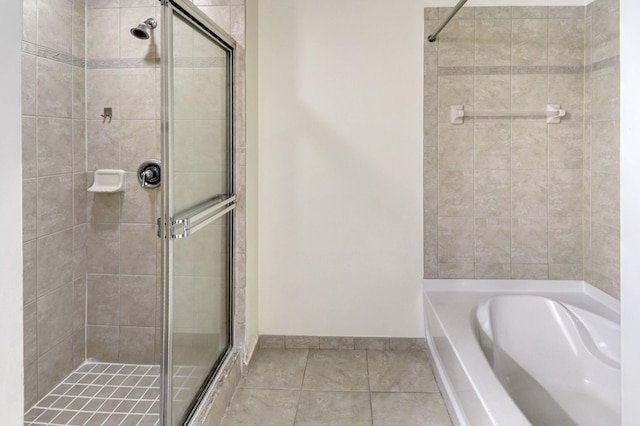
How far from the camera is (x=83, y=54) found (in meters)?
2.44

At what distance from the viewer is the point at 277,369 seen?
2.50 meters

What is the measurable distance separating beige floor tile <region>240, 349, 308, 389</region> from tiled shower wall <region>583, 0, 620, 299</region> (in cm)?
176

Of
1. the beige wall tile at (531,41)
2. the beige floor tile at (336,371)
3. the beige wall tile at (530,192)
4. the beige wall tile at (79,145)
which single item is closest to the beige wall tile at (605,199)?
the beige wall tile at (530,192)

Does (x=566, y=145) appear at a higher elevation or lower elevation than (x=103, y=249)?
higher

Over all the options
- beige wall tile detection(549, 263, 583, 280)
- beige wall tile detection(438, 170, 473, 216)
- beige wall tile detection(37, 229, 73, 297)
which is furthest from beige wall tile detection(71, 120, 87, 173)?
beige wall tile detection(549, 263, 583, 280)

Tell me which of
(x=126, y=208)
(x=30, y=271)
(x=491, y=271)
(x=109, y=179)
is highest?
(x=109, y=179)

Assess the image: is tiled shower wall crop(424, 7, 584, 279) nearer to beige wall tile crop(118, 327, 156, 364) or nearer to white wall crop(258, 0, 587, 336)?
white wall crop(258, 0, 587, 336)

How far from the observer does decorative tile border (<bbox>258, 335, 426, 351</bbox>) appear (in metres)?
2.76

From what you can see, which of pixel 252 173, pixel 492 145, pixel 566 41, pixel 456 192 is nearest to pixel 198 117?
pixel 252 173

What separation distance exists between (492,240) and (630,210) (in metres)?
2.31

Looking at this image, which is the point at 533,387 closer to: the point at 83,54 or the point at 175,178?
the point at 175,178

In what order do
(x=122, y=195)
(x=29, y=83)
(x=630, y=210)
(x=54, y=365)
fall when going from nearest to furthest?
(x=630, y=210)
(x=29, y=83)
(x=54, y=365)
(x=122, y=195)

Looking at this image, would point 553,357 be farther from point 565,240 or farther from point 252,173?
point 252,173

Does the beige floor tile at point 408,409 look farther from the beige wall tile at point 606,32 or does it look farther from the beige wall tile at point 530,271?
the beige wall tile at point 606,32
